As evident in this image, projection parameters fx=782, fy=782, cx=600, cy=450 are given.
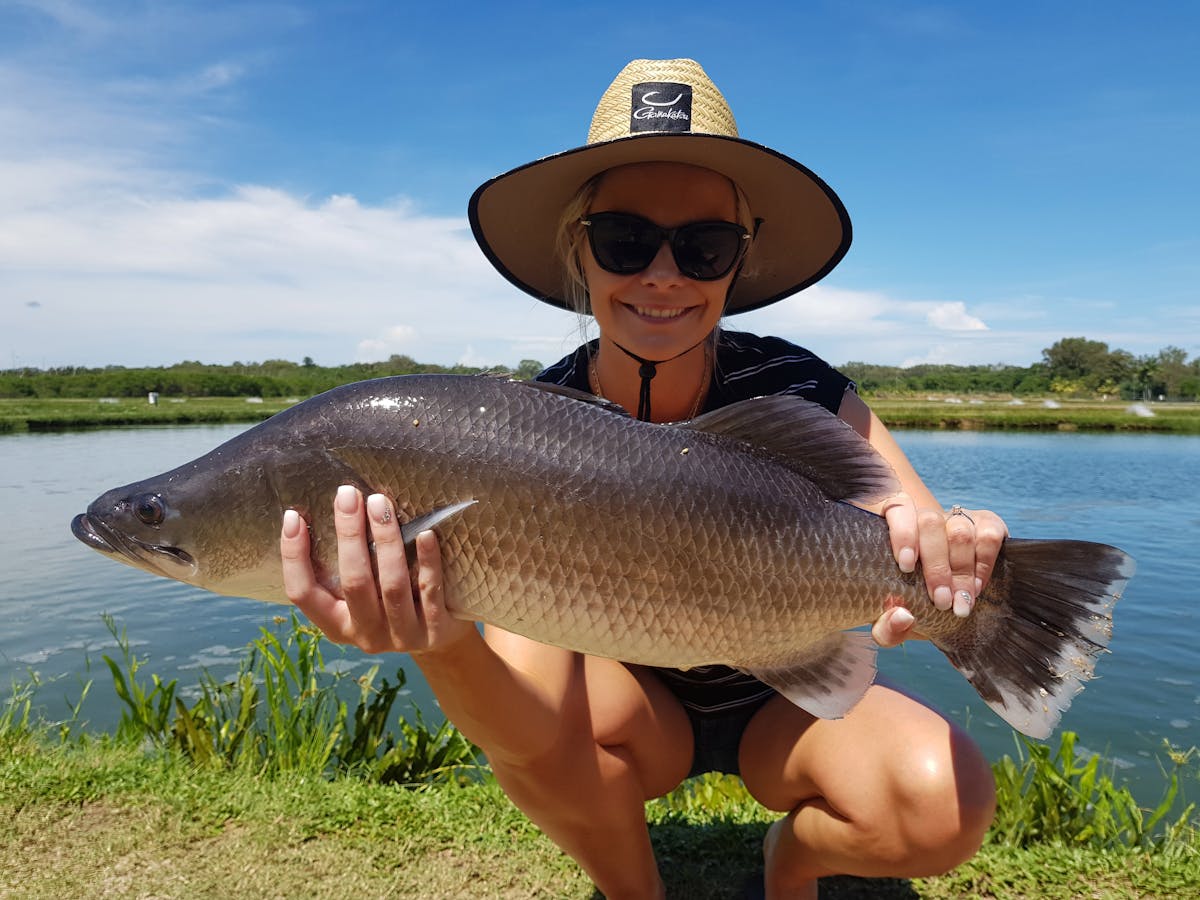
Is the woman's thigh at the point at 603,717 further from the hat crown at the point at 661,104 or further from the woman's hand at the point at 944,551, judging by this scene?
the hat crown at the point at 661,104

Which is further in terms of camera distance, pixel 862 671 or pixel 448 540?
pixel 862 671

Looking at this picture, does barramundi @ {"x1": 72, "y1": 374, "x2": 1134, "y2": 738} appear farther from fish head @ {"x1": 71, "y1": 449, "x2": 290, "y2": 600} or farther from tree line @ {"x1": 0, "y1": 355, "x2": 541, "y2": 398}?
tree line @ {"x1": 0, "y1": 355, "x2": 541, "y2": 398}

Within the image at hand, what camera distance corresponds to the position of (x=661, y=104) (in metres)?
2.79

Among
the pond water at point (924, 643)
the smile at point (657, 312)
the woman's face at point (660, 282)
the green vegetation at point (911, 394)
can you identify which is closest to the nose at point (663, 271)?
the woman's face at point (660, 282)

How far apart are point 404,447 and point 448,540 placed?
0.27 metres

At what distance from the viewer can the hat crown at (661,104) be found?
2773mm

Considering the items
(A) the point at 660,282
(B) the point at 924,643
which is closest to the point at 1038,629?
(A) the point at 660,282

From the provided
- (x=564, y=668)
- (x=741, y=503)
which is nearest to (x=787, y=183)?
(x=741, y=503)

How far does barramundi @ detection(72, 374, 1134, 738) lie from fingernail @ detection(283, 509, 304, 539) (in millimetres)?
65

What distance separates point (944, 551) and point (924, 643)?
8898mm

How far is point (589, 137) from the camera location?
303 centimetres

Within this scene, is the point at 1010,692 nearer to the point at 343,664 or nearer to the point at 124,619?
the point at 343,664

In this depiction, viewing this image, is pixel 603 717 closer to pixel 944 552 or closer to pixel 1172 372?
pixel 944 552

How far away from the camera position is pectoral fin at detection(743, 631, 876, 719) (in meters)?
2.25
